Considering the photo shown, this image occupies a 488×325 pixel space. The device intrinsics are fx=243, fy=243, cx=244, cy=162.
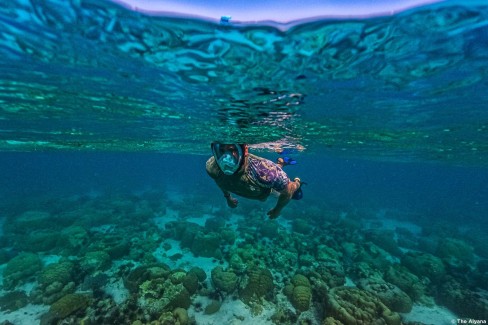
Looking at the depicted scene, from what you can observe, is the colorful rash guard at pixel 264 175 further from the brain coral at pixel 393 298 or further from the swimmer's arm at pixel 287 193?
the brain coral at pixel 393 298

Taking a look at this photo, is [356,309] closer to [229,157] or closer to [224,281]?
[224,281]

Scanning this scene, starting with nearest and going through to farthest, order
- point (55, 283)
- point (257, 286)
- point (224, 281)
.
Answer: point (55, 283) → point (257, 286) → point (224, 281)

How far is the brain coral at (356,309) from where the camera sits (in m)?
8.08

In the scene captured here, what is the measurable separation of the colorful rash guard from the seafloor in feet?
18.1

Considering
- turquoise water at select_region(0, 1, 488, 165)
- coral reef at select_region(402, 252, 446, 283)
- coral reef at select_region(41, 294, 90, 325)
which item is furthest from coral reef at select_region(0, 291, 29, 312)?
coral reef at select_region(402, 252, 446, 283)

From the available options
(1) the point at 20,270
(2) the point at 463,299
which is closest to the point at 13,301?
(1) the point at 20,270

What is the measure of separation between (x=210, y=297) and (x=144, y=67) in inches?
362

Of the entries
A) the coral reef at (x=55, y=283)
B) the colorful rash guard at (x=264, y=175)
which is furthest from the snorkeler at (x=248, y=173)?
the coral reef at (x=55, y=283)

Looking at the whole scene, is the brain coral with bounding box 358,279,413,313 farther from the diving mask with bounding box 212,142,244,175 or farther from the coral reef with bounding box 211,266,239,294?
the diving mask with bounding box 212,142,244,175

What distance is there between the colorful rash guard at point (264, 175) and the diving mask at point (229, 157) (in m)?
0.40

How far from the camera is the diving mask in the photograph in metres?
5.59

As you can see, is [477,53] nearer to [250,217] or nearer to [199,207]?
[250,217]

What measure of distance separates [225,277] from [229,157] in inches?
294

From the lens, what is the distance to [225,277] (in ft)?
35.6
